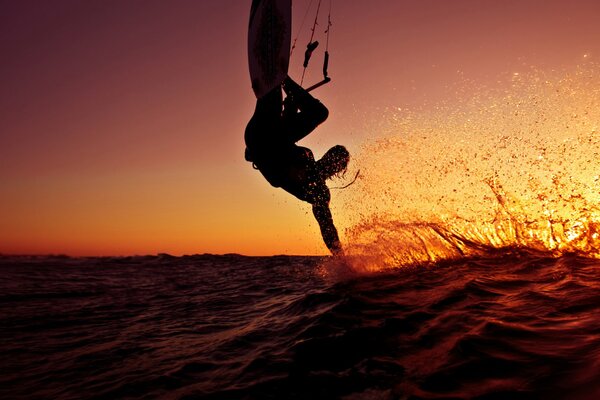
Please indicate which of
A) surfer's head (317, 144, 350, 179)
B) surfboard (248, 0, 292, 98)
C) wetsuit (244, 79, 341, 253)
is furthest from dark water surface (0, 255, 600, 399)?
surfboard (248, 0, 292, 98)


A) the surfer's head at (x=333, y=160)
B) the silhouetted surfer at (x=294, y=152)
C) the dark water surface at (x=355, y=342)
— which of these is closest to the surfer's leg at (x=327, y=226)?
the silhouetted surfer at (x=294, y=152)

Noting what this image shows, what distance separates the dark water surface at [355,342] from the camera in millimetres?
2445

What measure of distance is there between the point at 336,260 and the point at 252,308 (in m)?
2.13

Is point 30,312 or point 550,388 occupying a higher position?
point 30,312

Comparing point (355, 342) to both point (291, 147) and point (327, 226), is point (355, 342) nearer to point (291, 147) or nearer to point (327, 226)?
point (291, 147)

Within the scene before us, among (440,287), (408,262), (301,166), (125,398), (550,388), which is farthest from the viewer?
(408,262)

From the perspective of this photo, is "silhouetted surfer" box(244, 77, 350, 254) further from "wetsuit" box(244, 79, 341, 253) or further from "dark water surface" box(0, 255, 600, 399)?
"dark water surface" box(0, 255, 600, 399)

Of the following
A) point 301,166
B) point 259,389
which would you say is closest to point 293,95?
point 301,166

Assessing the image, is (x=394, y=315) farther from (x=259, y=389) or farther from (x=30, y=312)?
(x=30, y=312)

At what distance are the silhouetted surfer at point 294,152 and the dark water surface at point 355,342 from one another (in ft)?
5.42

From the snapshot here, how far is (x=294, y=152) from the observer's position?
21.8 feet

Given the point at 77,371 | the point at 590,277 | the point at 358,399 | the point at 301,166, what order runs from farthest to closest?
the point at 301,166, the point at 590,277, the point at 77,371, the point at 358,399

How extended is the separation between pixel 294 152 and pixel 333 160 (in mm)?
910

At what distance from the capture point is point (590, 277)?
438 centimetres
